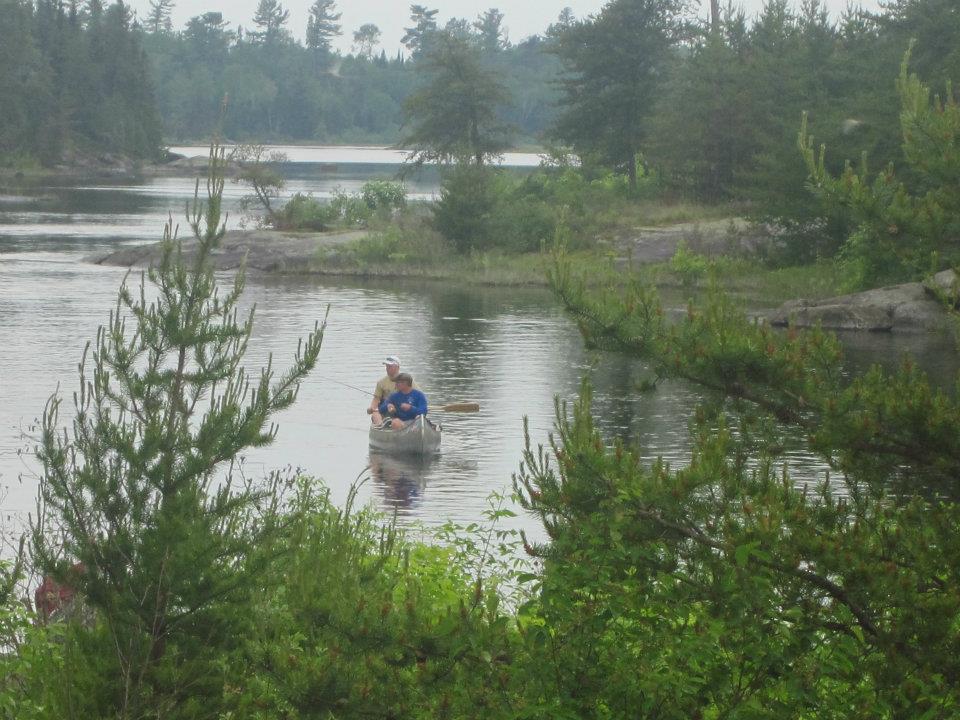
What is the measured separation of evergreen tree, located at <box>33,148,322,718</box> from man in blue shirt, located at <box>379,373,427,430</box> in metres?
15.0

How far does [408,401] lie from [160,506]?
1568 cm

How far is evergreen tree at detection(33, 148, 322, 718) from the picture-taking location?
26.9ft

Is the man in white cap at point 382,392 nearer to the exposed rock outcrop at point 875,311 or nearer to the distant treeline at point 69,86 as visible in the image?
the exposed rock outcrop at point 875,311

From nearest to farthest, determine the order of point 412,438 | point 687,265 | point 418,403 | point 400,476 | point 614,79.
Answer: point 400,476 → point 412,438 → point 418,403 → point 687,265 → point 614,79

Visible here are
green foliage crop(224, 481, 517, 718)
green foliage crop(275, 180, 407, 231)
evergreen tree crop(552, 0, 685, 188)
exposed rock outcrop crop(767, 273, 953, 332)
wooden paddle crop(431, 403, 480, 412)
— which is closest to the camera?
green foliage crop(224, 481, 517, 718)

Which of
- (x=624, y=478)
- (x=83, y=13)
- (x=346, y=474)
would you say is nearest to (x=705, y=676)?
(x=624, y=478)

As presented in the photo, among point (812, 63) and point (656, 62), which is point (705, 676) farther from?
point (656, 62)

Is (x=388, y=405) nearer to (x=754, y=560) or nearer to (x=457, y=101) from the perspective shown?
(x=754, y=560)

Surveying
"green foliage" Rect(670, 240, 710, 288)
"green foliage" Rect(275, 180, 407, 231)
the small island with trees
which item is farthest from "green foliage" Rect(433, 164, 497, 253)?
the small island with trees

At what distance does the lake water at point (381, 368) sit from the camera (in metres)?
22.3

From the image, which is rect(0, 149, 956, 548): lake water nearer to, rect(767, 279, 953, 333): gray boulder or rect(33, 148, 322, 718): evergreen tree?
rect(33, 148, 322, 718): evergreen tree

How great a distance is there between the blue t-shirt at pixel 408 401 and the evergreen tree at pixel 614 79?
45046 mm

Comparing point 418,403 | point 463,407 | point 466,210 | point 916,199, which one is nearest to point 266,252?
point 466,210

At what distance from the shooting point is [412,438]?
23422 millimetres
